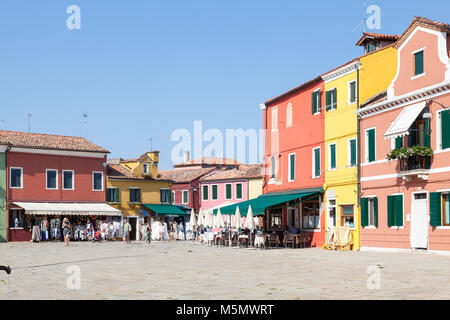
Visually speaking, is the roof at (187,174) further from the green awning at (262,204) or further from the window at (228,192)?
the green awning at (262,204)

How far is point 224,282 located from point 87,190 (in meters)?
37.1

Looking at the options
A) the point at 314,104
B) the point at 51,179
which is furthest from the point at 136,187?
the point at 314,104

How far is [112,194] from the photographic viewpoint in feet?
178

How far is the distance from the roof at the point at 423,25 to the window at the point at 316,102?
6709 mm

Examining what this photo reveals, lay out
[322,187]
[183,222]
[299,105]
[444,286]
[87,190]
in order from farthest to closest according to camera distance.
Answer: [183,222]
[87,190]
[299,105]
[322,187]
[444,286]

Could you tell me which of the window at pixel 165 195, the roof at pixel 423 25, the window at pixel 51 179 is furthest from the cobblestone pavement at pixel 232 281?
the window at pixel 165 195

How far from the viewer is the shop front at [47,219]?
45.3 m

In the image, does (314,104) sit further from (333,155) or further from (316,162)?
(333,155)

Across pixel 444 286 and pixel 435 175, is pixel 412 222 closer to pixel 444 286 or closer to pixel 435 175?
pixel 435 175

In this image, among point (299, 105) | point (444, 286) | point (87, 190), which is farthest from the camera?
point (87, 190)

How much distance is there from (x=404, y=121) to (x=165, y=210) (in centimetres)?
3337

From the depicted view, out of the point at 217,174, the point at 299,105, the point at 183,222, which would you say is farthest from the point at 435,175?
the point at 217,174

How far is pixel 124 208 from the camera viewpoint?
5481 centimetres

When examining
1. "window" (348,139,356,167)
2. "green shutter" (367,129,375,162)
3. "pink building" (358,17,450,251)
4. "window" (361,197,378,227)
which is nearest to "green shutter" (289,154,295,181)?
"window" (348,139,356,167)
